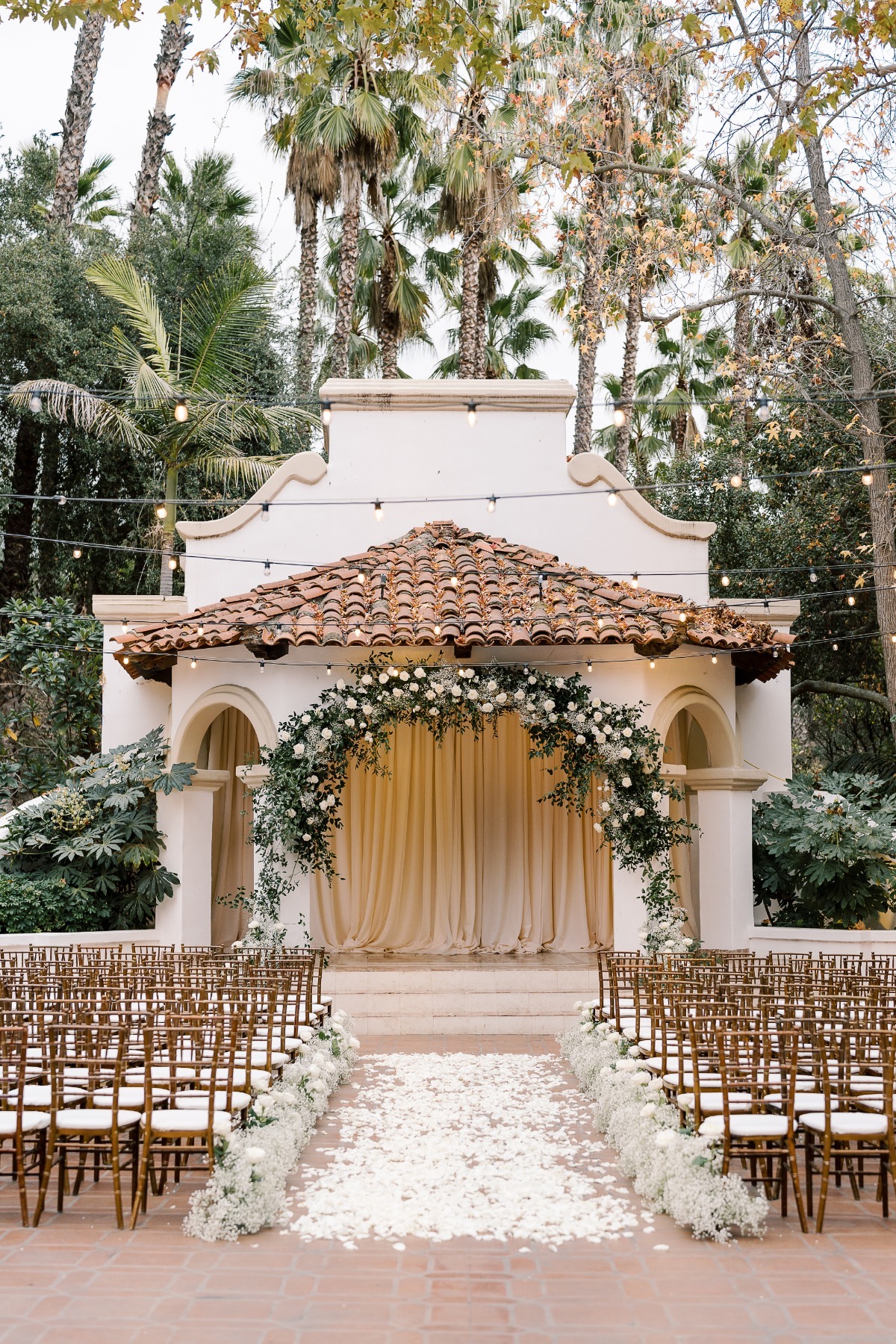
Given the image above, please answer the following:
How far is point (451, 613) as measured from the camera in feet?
38.5

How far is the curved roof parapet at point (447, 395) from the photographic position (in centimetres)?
1426

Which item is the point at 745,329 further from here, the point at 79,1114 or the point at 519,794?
the point at 79,1114

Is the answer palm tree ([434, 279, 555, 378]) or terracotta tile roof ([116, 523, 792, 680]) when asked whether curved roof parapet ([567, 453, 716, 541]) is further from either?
palm tree ([434, 279, 555, 378])

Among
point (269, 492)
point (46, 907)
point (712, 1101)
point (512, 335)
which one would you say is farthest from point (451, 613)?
point (512, 335)

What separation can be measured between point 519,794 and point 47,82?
17534mm

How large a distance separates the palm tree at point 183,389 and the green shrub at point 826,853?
8.17 meters

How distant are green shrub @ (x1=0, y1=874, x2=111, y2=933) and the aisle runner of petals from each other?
Result: 13.6 feet

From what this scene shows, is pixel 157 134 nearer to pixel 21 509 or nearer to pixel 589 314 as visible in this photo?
pixel 21 509

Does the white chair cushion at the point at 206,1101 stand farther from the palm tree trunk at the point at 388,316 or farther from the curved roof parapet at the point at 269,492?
→ the palm tree trunk at the point at 388,316

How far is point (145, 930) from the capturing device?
12.5 meters

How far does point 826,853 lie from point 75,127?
54.3 ft

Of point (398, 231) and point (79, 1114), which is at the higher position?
point (398, 231)

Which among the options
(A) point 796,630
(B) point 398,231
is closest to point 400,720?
(A) point 796,630

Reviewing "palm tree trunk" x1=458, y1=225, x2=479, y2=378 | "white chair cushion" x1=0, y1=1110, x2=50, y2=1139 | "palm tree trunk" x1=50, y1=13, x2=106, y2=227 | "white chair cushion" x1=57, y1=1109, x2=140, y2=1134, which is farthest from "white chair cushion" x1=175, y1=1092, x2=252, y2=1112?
"palm tree trunk" x1=50, y1=13, x2=106, y2=227
